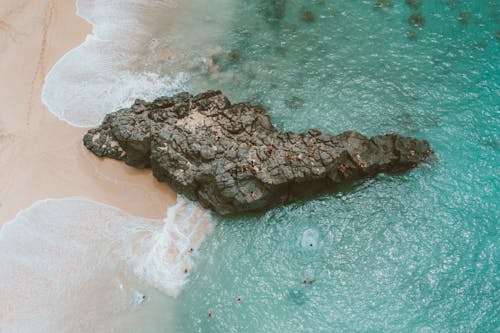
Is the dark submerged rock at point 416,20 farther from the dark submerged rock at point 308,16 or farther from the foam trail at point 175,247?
the foam trail at point 175,247

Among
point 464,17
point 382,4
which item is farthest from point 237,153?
point 464,17

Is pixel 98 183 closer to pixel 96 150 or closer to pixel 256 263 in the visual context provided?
pixel 96 150

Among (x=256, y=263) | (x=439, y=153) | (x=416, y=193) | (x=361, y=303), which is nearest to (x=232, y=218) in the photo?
(x=256, y=263)

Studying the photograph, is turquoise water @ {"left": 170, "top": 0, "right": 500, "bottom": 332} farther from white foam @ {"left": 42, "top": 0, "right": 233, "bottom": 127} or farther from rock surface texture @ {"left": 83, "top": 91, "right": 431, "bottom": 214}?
white foam @ {"left": 42, "top": 0, "right": 233, "bottom": 127}

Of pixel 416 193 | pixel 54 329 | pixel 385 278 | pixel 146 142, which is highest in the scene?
pixel 146 142

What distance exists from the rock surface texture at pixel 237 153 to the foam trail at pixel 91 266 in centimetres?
101

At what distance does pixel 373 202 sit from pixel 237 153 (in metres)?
3.33

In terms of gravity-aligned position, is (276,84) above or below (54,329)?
above

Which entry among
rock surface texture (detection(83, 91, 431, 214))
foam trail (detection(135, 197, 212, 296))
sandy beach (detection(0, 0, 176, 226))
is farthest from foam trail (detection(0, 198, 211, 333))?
rock surface texture (detection(83, 91, 431, 214))

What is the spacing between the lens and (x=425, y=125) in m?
11.4

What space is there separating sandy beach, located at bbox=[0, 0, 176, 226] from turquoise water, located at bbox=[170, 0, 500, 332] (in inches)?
94.7

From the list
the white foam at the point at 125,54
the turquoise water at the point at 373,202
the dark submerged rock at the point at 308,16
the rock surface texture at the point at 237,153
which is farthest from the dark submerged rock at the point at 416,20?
the white foam at the point at 125,54

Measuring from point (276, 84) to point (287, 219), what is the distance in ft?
13.0

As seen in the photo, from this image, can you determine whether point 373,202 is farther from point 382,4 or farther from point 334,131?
point 382,4
